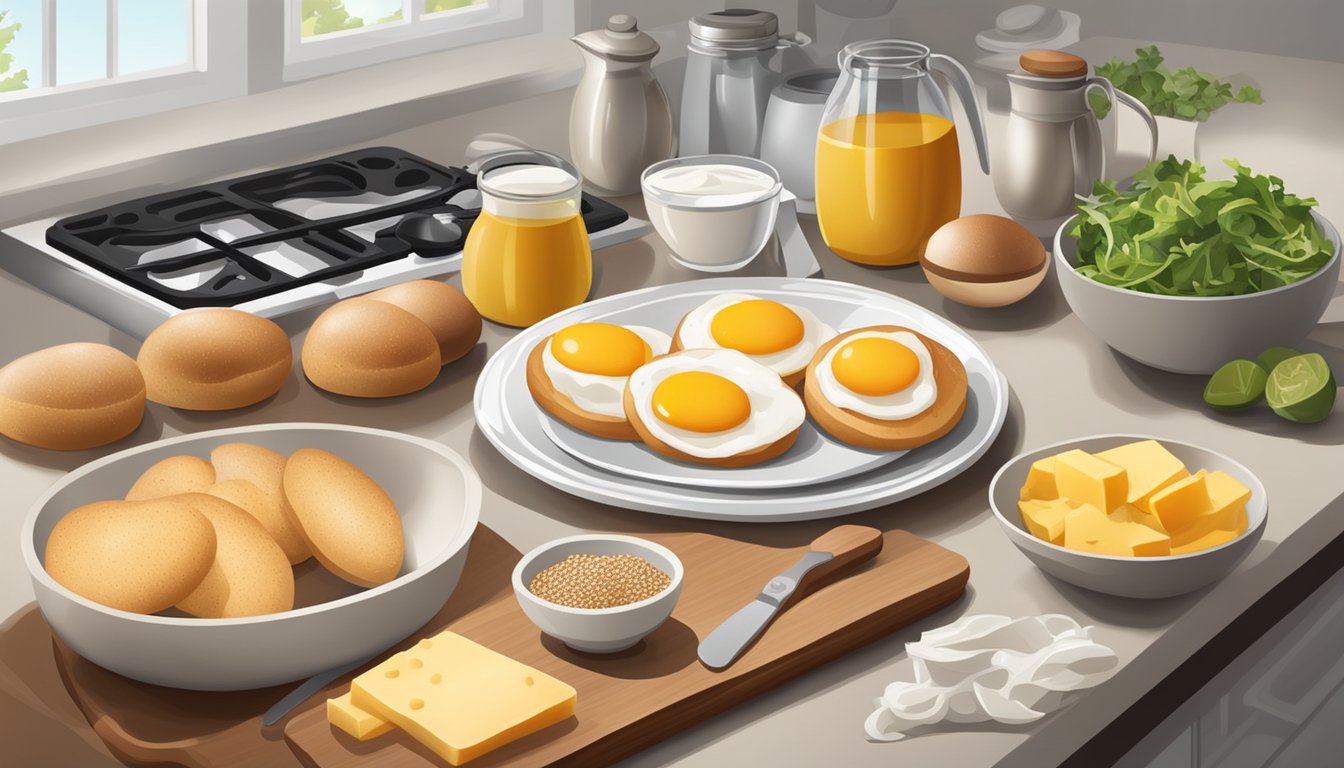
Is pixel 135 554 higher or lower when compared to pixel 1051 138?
lower

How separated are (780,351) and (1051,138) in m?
0.53

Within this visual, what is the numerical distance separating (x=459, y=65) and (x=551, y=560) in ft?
4.15

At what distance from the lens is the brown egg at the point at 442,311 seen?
1.22m

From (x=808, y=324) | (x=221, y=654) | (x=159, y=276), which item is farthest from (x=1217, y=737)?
(x=159, y=276)

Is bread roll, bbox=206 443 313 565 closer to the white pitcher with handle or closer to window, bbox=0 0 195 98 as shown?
the white pitcher with handle

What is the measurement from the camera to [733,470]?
1030mm

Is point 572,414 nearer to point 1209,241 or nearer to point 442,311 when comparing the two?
point 442,311

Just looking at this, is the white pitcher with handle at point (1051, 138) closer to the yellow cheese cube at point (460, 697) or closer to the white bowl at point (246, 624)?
the white bowl at point (246, 624)

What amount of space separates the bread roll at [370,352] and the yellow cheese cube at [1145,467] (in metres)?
0.56

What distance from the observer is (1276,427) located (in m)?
1.14

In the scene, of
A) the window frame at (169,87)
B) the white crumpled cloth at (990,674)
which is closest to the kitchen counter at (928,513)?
the white crumpled cloth at (990,674)

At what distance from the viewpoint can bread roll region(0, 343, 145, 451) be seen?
42.3 inches

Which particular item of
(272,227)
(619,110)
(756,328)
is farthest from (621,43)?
(756,328)

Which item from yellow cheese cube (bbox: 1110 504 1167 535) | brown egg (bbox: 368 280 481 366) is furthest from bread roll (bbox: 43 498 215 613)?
yellow cheese cube (bbox: 1110 504 1167 535)
